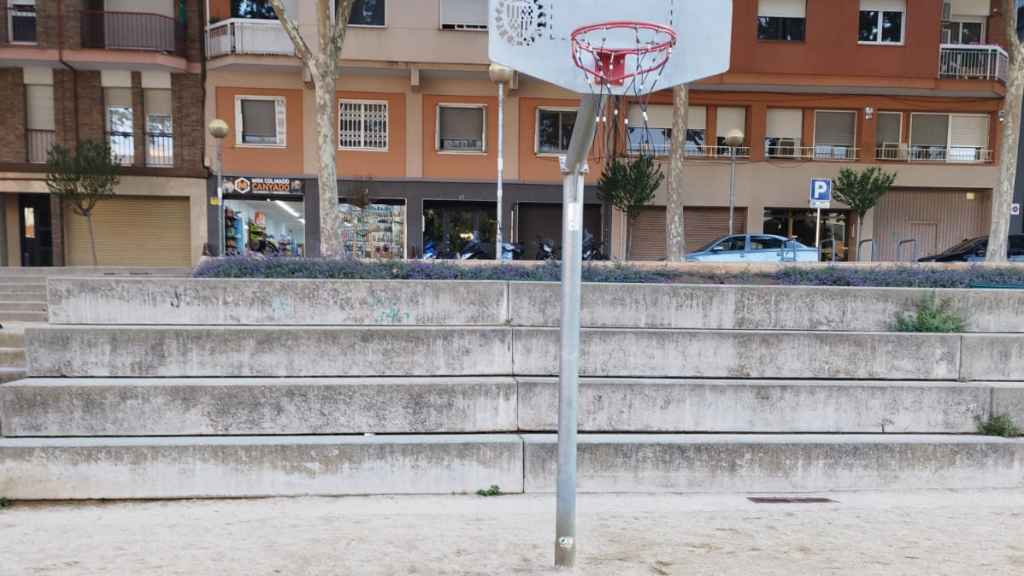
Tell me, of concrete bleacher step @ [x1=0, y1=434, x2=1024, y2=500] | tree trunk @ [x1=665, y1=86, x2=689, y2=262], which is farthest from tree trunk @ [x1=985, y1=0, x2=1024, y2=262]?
concrete bleacher step @ [x1=0, y1=434, x2=1024, y2=500]

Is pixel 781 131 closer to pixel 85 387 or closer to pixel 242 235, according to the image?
pixel 242 235

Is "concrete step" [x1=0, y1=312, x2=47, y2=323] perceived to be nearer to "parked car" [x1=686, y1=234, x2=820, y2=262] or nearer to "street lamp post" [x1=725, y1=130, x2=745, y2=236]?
"parked car" [x1=686, y1=234, x2=820, y2=262]

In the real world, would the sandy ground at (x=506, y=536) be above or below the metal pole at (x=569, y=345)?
below

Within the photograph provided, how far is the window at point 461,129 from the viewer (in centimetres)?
2138

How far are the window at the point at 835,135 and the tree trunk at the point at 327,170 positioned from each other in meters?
17.6

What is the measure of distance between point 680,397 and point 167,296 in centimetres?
575

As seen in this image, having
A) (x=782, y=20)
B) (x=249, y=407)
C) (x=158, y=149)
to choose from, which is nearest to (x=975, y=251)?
(x=782, y=20)

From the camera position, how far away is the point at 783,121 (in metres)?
22.5

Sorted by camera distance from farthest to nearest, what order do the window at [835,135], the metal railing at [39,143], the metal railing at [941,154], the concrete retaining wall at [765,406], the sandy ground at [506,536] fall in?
the metal railing at [941,154], the window at [835,135], the metal railing at [39,143], the concrete retaining wall at [765,406], the sandy ground at [506,536]

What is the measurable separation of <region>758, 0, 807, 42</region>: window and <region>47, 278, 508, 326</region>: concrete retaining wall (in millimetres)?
18477

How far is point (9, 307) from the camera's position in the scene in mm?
12398

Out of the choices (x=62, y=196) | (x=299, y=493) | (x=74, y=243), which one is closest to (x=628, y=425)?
(x=299, y=493)

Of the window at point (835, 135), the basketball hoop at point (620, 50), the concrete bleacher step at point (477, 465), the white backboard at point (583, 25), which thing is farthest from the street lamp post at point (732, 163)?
the basketball hoop at point (620, 50)

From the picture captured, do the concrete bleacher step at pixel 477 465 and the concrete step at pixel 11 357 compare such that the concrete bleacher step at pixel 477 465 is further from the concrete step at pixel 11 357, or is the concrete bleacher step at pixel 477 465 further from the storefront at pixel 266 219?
the storefront at pixel 266 219
